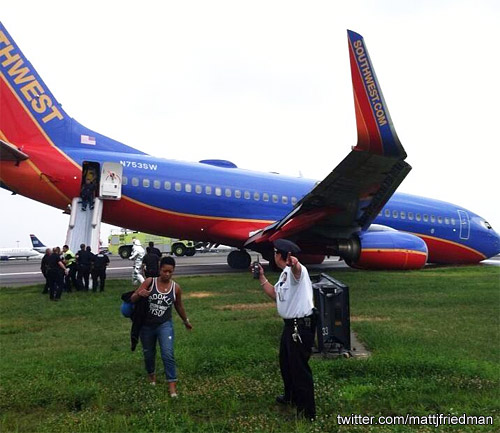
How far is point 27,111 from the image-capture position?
1528 cm

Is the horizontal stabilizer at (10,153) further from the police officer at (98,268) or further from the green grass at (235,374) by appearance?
the green grass at (235,374)

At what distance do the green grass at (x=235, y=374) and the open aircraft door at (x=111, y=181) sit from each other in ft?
21.9

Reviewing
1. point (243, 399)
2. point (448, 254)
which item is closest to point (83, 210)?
point (243, 399)

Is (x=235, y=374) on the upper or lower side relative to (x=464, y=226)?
lower

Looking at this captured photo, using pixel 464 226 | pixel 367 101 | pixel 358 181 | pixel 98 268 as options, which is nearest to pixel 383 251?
pixel 358 181

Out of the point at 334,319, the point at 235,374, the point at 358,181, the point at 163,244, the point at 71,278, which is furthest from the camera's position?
the point at 163,244

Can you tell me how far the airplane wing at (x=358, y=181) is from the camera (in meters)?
11.0

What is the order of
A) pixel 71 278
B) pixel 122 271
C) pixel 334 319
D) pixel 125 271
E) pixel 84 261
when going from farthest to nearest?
pixel 122 271 < pixel 125 271 < pixel 71 278 < pixel 84 261 < pixel 334 319

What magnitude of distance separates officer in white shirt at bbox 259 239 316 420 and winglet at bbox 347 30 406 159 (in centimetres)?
777

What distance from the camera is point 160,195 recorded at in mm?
16562

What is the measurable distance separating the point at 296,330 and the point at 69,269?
10.4m

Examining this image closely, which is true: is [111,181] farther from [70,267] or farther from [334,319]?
[334,319]

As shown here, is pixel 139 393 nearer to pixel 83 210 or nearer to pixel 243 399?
pixel 243 399

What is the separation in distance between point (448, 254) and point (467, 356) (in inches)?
649
